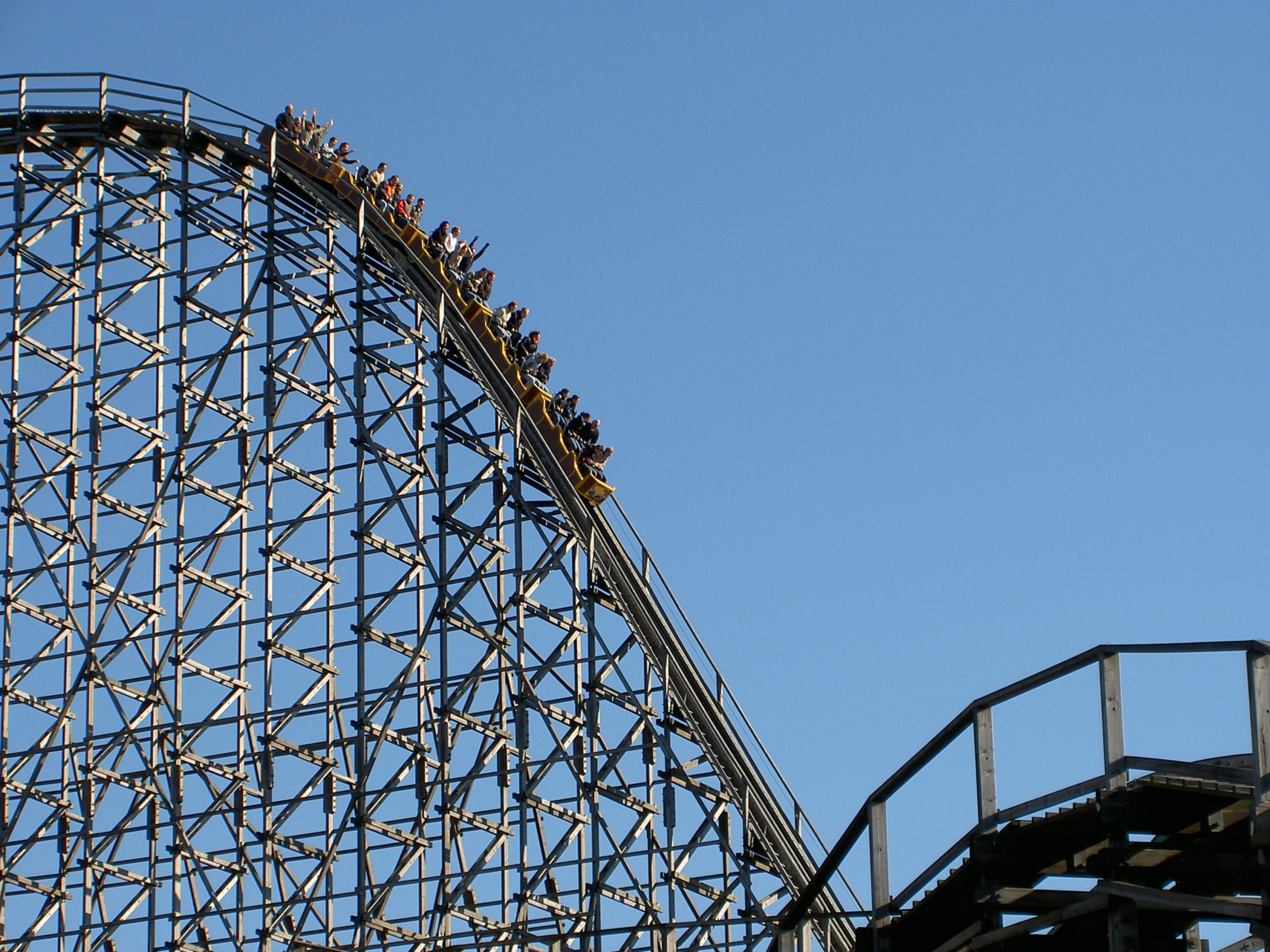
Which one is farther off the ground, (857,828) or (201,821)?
(201,821)

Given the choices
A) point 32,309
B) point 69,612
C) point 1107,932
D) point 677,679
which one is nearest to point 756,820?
point 677,679

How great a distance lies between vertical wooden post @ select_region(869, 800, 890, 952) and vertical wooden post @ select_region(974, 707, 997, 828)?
75 cm

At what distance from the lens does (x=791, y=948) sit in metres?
10.1

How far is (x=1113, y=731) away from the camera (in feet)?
27.9

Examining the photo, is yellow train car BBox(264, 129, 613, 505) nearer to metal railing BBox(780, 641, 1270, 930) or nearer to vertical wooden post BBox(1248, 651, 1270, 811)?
metal railing BBox(780, 641, 1270, 930)

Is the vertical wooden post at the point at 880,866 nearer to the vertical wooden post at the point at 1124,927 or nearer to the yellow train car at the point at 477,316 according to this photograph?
the vertical wooden post at the point at 1124,927

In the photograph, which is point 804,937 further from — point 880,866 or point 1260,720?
point 1260,720

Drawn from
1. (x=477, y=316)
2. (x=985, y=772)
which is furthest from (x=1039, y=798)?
(x=477, y=316)

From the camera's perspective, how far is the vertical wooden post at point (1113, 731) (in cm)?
847

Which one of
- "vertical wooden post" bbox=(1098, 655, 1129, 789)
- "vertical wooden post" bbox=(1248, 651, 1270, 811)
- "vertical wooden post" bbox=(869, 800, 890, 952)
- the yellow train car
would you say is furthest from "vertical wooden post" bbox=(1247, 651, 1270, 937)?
the yellow train car

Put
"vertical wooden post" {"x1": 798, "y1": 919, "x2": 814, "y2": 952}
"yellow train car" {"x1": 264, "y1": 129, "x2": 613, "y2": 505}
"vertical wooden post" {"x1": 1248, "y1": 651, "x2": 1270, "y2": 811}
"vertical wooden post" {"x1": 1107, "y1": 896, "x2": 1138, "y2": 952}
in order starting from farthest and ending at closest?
"yellow train car" {"x1": 264, "y1": 129, "x2": 613, "y2": 505}, "vertical wooden post" {"x1": 798, "y1": 919, "x2": 814, "y2": 952}, "vertical wooden post" {"x1": 1107, "y1": 896, "x2": 1138, "y2": 952}, "vertical wooden post" {"x1": 1248, "y1": 651, "x2": 1270, "y2": 811}

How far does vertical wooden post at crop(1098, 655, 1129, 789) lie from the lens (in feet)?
27.8

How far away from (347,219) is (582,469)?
10.3 feet

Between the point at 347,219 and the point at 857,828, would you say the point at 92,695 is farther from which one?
the point at 857,828
